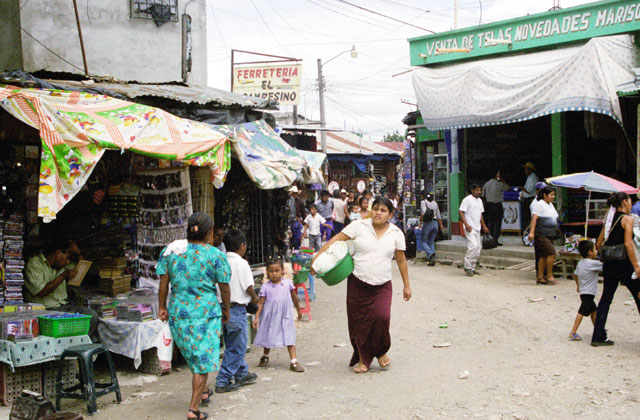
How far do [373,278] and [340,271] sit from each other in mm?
355

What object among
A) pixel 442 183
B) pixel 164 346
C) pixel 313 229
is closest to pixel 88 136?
pixel 164 346

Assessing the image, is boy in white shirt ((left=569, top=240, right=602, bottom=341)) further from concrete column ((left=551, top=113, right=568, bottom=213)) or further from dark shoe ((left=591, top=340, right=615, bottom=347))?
concrete column ((left=551, top=113, right=568, bottom=213))

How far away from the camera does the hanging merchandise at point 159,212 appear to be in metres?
8.69

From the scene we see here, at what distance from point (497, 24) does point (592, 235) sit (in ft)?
19.7

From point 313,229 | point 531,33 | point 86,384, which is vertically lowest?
point 86,384

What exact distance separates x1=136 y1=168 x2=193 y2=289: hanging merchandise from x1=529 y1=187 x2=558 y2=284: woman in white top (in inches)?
269

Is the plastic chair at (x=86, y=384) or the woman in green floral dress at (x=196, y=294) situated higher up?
the woman in green floral dress at (x=196, y=294)

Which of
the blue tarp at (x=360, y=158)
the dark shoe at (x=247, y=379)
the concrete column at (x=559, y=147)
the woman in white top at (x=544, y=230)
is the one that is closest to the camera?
the dark shoe at (x=247, y=379)

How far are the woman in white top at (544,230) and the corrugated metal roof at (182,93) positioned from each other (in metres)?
5.36

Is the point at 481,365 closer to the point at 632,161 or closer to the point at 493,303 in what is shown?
the point at 493,303

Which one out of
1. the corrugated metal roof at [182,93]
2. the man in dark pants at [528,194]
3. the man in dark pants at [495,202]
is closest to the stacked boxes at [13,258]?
the corrugated metal roof at [182,93]

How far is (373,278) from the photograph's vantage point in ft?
22.6

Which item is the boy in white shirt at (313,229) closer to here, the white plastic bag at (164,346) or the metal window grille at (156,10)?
the metal window grille at (156,10)

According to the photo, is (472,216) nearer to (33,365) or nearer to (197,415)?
(197,415)
